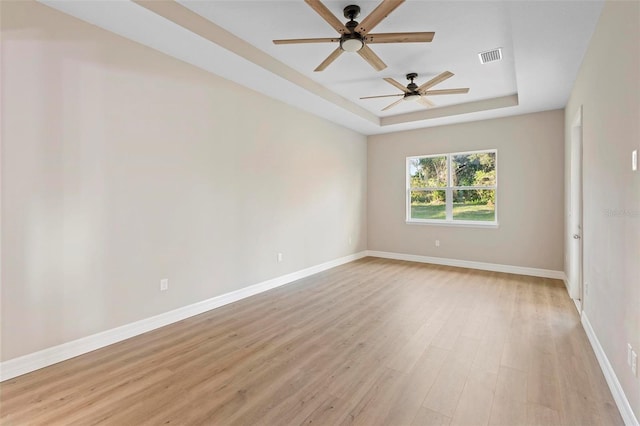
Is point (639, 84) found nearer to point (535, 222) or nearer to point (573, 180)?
point (573, 180)

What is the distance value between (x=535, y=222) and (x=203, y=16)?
5.63m

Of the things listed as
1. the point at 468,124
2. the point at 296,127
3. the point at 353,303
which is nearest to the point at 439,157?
the point at 468,124

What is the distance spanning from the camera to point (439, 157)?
20.2 ft

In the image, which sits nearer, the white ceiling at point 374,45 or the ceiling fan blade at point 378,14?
the ceiling fan blade at point 378,14

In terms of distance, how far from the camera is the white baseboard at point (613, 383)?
1.71m

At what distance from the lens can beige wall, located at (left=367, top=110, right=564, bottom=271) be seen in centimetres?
498

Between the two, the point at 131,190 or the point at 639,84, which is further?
the point at 131,190

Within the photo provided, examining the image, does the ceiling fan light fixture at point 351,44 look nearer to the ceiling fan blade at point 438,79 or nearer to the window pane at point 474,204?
the ceiling fan blade at point 438,79

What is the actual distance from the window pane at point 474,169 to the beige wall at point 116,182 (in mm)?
3625

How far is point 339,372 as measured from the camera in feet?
7.51

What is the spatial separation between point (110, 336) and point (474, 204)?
587 centimetres

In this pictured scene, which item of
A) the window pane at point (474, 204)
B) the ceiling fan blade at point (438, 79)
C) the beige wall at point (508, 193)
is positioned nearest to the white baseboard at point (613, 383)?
the beige wall at point (508, 193)

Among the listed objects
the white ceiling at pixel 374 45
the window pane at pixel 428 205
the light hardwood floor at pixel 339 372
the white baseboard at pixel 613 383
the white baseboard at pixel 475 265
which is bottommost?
the light hardwood floor at pixel 339 372

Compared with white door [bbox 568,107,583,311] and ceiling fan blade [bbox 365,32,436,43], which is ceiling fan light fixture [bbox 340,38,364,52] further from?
white door [bbox 568,107,583,311]
